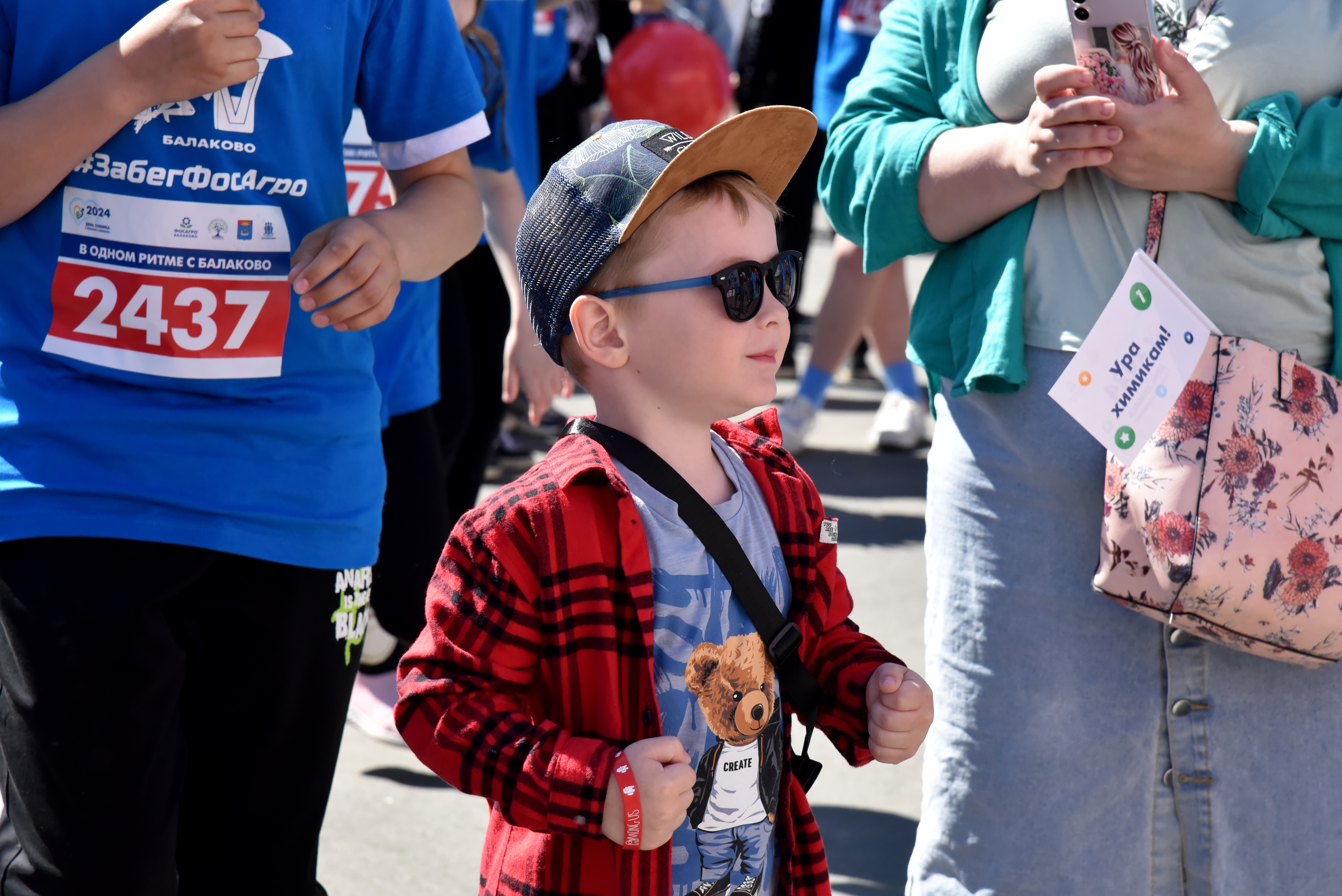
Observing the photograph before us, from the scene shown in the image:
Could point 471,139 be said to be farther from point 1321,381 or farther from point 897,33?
point 1321,381

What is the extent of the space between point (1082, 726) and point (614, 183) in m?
1.05

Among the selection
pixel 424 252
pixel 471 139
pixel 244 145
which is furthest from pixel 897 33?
pixel 244 145

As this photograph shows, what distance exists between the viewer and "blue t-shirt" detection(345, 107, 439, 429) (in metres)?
3.00

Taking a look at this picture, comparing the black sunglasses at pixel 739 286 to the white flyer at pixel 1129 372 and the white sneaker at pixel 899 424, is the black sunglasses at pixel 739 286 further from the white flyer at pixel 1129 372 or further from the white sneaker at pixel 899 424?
the white sneaker at pixel 899 424

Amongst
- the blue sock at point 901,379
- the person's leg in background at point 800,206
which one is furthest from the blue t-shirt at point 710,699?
the person's leg in background at point 800,206

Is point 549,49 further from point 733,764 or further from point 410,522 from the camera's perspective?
point 733,764

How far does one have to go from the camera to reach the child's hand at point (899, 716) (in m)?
1.69

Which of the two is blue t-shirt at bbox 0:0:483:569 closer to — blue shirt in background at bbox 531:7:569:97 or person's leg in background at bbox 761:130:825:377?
blue shirt in background at bbox 531:7:569:97

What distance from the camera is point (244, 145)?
6.15 feet

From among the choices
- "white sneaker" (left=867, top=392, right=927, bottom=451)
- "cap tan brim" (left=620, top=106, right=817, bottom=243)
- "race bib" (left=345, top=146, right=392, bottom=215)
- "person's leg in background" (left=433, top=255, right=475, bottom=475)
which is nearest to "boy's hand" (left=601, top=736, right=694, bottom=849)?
"cap tan brim" (left=620, top=106, right=817, bottom=243)

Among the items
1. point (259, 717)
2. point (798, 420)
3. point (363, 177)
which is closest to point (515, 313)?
point (363, 177)

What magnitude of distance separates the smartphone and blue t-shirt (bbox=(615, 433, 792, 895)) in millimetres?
779

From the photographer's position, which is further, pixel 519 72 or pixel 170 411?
pixel 519 72

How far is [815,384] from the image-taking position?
602 centimetres
